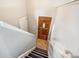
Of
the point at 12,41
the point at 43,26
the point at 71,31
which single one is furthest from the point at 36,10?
the point at 71,31

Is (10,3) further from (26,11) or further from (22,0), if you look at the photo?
(26,11)

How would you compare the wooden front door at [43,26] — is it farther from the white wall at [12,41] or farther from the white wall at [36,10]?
the white wall at [12,41]

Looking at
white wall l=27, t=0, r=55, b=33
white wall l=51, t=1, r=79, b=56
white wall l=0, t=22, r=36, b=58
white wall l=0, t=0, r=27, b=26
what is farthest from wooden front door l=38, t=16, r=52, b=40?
white wall l=51, t=1, r=79, b=56

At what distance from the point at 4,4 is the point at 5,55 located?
186 centimetres

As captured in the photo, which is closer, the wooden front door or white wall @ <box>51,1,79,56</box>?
white wall @ <box>51,1,79,56</box>

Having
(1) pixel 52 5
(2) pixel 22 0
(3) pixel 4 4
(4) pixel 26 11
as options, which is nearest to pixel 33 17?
(4) pixel 26 11

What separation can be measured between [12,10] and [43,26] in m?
1.30

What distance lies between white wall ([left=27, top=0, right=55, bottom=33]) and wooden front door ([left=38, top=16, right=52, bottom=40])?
0.19m

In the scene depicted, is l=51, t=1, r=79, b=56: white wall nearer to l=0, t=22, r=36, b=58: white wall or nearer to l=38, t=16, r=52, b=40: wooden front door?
l=0, t=22, r=36, b=58: white wall

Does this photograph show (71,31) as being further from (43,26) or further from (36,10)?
(36,10)

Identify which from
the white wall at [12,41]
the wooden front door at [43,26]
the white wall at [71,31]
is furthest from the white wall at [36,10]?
the white wall at [71,31]

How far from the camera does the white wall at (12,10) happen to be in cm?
354

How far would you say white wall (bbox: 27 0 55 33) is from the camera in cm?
393

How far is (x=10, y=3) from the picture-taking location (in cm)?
377
